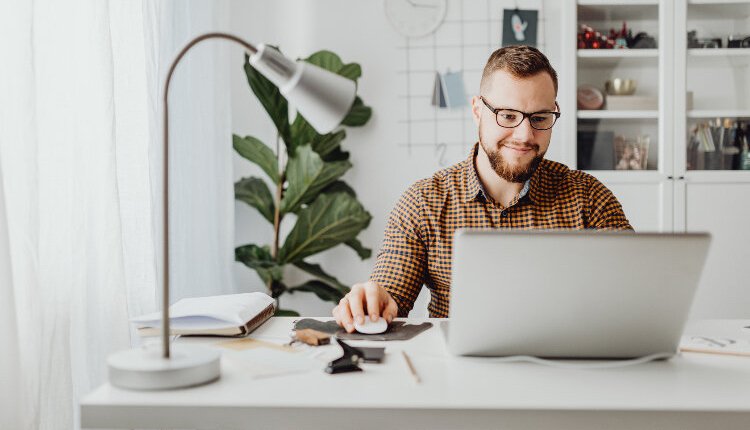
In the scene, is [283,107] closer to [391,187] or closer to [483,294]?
[391,187]

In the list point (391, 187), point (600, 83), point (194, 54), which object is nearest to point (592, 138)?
point (600, 83)

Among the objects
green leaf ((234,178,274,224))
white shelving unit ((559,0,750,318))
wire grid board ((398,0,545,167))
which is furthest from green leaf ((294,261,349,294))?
white shelving unit ((559,0,750,318))

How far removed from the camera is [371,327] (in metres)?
1.30

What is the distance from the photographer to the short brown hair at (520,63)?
1790mm

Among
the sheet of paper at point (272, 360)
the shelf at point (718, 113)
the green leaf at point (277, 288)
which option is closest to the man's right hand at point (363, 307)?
the sheet of paper at point (272, 360)

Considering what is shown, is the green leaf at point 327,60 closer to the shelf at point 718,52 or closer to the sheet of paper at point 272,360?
the shelf at point 718,52

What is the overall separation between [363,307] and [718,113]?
242cm

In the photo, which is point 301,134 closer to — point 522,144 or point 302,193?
point 302,193

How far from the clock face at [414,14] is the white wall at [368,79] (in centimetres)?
3

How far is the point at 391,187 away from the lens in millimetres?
3346

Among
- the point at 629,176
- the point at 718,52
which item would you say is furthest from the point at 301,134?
the point at 718,52

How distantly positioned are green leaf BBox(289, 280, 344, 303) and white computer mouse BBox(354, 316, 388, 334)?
1.74 metres

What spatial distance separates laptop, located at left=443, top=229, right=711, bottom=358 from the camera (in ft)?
3.15

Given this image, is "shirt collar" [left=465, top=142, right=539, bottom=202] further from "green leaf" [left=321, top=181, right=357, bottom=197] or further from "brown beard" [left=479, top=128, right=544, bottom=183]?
"green leaf" [left=321, top=181, right=357, bottom=197]
